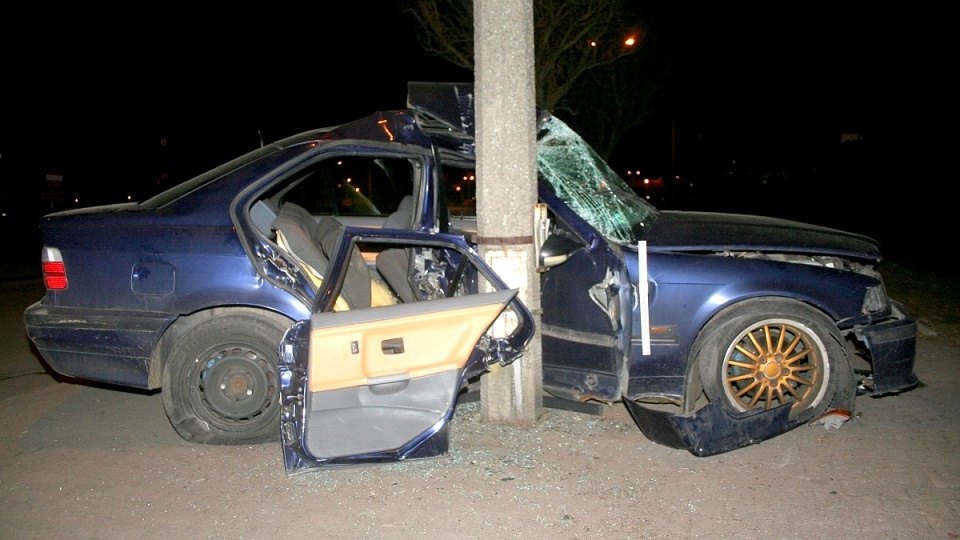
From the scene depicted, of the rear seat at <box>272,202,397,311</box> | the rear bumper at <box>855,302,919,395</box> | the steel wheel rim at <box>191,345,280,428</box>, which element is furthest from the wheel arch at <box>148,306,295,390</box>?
the rear bumper at <box>855,302,919,395</box>

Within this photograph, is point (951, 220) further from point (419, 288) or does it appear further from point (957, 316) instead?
point (419, 288)

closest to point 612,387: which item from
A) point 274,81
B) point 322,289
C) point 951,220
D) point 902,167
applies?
point 322,289

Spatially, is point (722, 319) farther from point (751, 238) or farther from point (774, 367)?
point (751, 238)

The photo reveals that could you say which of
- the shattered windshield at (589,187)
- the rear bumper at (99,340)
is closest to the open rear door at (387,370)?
the shattered windshield at (589,187)

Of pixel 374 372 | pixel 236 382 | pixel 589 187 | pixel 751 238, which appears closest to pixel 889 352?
pixel 751 238

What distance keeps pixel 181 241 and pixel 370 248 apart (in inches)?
60.2

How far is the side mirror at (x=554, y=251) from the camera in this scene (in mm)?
4336

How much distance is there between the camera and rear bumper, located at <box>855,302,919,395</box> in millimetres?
4637

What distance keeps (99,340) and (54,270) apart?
0.52m

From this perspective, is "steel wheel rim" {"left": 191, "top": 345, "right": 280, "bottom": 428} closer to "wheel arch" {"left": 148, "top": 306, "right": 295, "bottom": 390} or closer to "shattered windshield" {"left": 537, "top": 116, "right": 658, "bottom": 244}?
"wheel arch" {"left": 148, "top": 306, "right": 295, "bottom": 390}

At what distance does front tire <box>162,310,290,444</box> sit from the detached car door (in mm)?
529

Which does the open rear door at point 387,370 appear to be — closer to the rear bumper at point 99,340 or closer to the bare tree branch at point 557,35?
the rear bumper at point 99,340

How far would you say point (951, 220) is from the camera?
74.8 ft

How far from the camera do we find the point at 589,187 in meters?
5.14
